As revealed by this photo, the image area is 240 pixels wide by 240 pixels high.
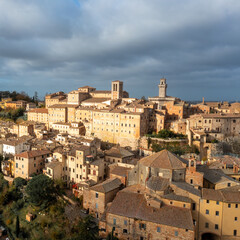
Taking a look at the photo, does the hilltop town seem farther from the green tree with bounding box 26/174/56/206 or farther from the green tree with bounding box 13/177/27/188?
the green tree with bounding box 26/174/56/206

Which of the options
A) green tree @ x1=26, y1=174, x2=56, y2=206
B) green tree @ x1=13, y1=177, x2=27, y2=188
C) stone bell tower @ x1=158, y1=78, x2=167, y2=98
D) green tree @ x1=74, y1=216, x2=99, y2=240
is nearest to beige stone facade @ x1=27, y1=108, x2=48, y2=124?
stone bell tower @ x1=158, y1=78, x2=167, y2=98

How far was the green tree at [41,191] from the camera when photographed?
2977cm

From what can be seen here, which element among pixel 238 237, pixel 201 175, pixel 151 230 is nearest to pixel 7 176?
pixel 151 230

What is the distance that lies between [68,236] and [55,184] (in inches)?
349

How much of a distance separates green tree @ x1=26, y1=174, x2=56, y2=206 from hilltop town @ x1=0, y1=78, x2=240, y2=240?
3.77 feet

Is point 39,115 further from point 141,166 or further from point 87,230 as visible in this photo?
point 87,230

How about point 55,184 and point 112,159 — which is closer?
point 55,184

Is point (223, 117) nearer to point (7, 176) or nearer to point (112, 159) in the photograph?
point (112, 159)

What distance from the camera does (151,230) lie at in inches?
912

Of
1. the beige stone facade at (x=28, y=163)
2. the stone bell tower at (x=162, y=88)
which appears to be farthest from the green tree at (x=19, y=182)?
the stone bell tower at (x=162, y=88)

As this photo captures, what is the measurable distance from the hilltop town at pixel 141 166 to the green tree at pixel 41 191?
3.77ft

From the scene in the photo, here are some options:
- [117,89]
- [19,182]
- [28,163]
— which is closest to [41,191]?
[19,182]

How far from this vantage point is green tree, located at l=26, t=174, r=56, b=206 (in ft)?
97.7

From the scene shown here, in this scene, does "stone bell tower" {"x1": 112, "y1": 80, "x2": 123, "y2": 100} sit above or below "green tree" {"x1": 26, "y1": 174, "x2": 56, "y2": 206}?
above
